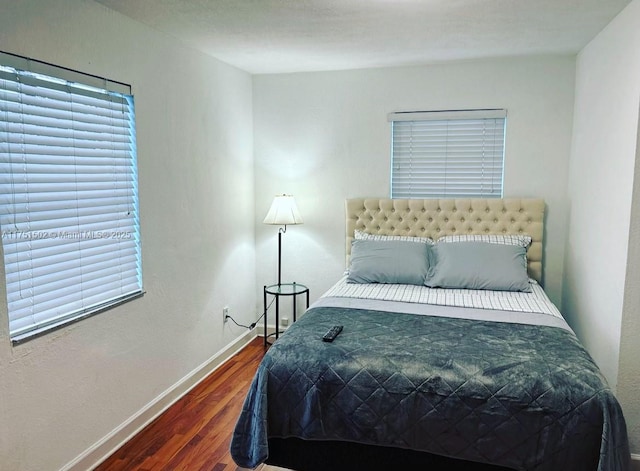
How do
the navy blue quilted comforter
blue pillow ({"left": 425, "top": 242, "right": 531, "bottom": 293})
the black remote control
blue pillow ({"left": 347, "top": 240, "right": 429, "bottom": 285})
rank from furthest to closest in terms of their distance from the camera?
1. blue pillow ({"left": 347, "top": 240, "right": 429, "bottom": 285})
2. blue pillow ({"left": 425, "top": 242, "right": 531, "bottom": 293})
3. the black remote control
4. the navy blue quilted comforter

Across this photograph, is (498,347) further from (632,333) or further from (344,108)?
(344,108)

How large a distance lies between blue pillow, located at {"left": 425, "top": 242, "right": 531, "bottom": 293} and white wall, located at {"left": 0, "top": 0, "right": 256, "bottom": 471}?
5.61 ft

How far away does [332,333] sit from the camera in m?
2.47

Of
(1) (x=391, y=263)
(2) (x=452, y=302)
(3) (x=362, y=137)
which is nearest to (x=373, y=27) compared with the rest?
(3) (x=362, y=137)

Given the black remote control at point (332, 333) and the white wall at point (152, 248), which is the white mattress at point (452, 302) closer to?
the black remote control at point (332, 333)

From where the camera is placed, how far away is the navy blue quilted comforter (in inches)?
76.7

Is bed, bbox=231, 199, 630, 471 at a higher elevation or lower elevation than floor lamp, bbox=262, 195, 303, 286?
Answer: lower

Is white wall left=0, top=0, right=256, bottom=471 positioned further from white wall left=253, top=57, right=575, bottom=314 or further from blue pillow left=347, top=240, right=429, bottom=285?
blue pillow left=347, top=240, right=429, bottom=285

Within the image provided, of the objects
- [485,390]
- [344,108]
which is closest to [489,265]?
[485,390]

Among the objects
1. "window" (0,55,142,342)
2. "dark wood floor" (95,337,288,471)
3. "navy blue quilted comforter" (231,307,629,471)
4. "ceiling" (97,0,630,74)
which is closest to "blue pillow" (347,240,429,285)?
"navy blue quilted comforter" (231,307,629,471)

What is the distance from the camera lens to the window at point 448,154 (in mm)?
3875

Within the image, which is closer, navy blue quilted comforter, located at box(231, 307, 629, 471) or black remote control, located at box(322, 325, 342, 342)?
navy blue quilted comforter, located at box(231, 307, 629, 471)

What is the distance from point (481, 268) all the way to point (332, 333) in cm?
147

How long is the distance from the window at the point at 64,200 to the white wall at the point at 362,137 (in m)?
1.73
